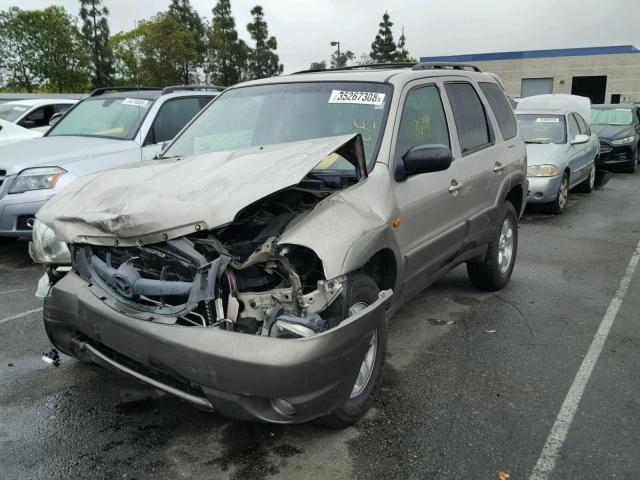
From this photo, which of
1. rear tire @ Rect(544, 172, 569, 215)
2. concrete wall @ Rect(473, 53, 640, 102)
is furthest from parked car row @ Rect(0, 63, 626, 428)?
concrete wall @ Rect(473, 53, 640, 102)

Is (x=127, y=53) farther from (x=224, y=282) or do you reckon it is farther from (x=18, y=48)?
(x=224, y=282)

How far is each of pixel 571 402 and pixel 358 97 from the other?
7.63 ft

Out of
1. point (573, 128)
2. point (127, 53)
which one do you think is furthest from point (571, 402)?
point (127, 53)

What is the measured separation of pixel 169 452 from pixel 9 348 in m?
2.00

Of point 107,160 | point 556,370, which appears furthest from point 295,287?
point 107,160

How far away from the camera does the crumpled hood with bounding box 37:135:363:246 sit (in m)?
2.69

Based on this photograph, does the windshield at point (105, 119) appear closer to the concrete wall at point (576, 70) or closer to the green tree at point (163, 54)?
the green tree at point (163, 54)

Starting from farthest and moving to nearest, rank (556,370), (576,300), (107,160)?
(107,160) → (576,300) → (556,370)

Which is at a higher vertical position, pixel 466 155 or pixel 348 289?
pixel 466 155

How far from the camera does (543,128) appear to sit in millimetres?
10516

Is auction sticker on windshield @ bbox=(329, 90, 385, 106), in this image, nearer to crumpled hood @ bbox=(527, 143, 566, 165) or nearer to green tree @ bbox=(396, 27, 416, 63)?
crumpled hood @ bbox=(527, 143, 566, 165)

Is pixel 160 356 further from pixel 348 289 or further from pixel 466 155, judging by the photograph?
pixel 466 155

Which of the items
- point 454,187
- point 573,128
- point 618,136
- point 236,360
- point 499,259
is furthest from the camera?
point 618,136

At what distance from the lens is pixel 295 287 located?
9.06 ft
